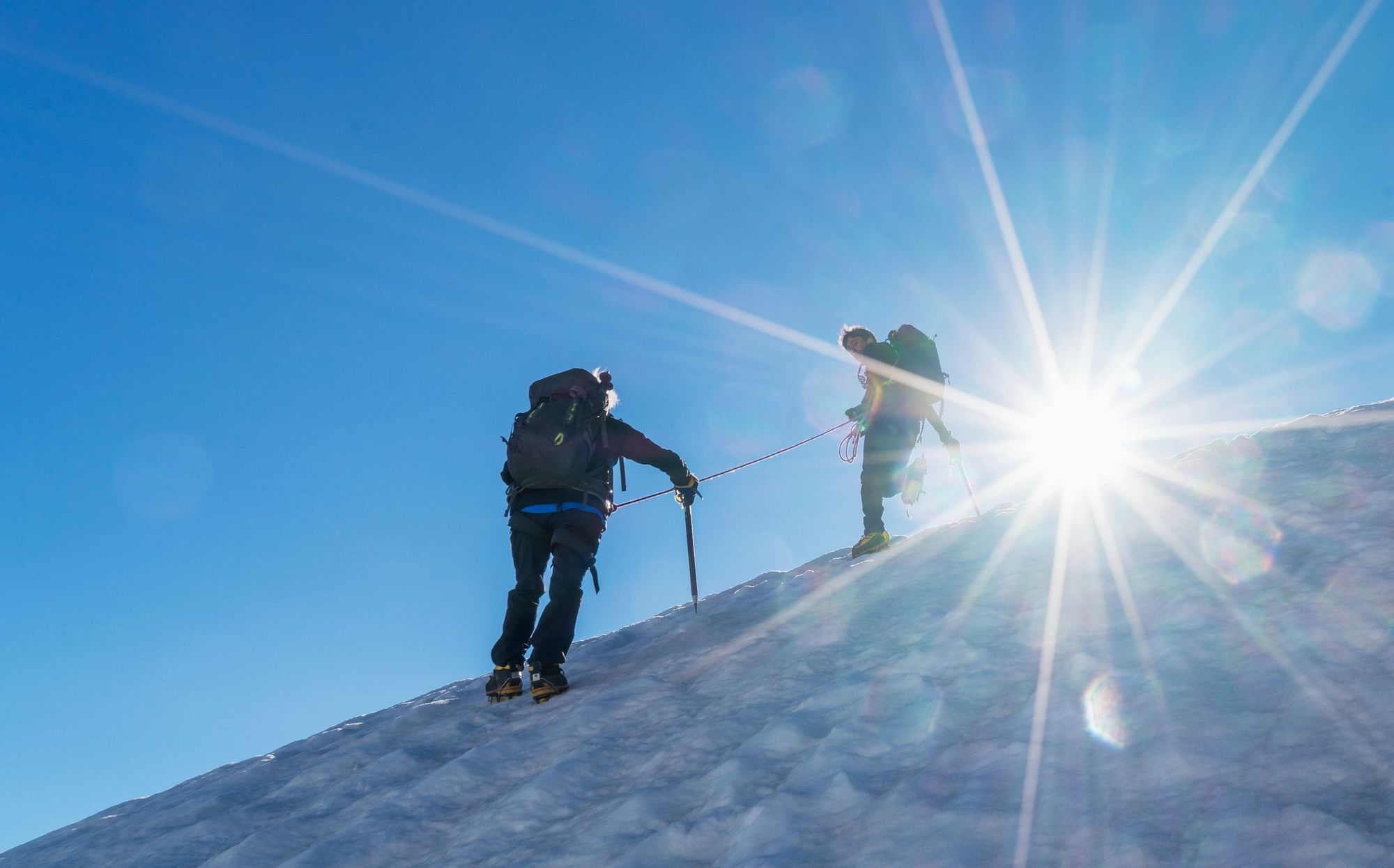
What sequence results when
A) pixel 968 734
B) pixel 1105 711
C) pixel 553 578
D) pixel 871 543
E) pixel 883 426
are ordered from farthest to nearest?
pixel 883 426 < pixel 871 543 < pixel 553 578 < pixel 968 734 < pixel 1105 711

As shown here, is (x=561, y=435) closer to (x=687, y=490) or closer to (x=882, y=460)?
(x=687, y=490)

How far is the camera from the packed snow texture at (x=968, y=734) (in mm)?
2301

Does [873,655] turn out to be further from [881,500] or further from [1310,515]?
[881,500]

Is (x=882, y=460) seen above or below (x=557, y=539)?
above

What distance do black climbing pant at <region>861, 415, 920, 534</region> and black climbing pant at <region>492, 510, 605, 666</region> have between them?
132 inches

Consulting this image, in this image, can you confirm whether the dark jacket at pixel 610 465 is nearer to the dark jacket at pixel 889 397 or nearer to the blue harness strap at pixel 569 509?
the blue harness strap at pixel 569 509

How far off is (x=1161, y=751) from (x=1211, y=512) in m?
2.86

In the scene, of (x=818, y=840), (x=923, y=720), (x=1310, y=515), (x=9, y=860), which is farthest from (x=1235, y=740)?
(x=9, y=860)

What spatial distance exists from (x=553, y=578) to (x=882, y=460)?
4.05 metres

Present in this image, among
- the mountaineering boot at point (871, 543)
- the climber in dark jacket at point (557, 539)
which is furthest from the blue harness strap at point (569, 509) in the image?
the mountaineering boot at point (871, 543)

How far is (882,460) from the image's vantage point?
8305 millimetres

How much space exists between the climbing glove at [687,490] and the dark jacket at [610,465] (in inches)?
1.7

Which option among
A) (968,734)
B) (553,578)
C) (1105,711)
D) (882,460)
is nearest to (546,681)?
(553,578)

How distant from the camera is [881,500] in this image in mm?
8234
